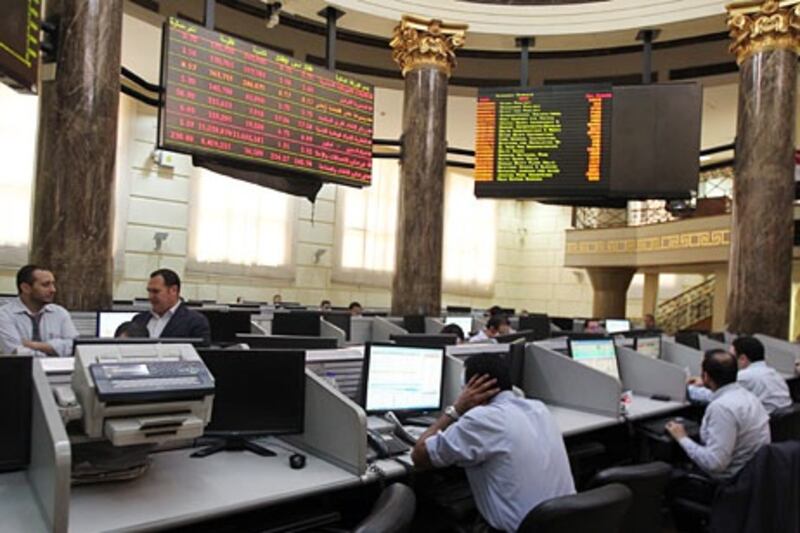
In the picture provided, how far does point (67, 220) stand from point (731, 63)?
9.25m

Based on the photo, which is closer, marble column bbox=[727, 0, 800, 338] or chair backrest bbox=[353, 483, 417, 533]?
chair backrest bbox=[353, 483, 417, 533]

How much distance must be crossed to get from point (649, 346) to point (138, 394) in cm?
448

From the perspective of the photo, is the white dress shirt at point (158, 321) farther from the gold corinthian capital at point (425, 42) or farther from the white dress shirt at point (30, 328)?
the gold corinthian capital at point (425, 42)

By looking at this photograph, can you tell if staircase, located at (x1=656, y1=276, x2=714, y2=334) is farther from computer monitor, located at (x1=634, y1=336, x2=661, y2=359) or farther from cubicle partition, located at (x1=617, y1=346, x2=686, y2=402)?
cubicle partition, located at (x1=617, y1=346, x2=686, y2=402)

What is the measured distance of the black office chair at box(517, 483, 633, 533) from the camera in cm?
184

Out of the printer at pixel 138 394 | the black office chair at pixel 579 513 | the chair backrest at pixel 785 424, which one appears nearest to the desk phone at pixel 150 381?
the printer at pixel 138 394

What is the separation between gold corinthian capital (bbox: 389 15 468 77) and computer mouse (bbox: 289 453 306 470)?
6.18 m

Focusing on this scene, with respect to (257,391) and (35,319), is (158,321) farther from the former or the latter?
(257,391)

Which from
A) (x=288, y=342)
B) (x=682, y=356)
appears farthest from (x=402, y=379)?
(x=682, y=356)

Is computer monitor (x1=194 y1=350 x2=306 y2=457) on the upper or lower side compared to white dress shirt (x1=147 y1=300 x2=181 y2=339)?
lower

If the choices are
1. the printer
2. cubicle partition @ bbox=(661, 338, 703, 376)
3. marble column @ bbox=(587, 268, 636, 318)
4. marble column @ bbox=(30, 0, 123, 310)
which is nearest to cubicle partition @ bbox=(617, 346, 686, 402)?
cubicle partition @ bbox=(661, 338, 703, 376)

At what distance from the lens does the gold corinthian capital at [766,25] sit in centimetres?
696

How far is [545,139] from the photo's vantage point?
7234 millimetres

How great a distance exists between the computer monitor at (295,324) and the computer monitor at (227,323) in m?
0.65
